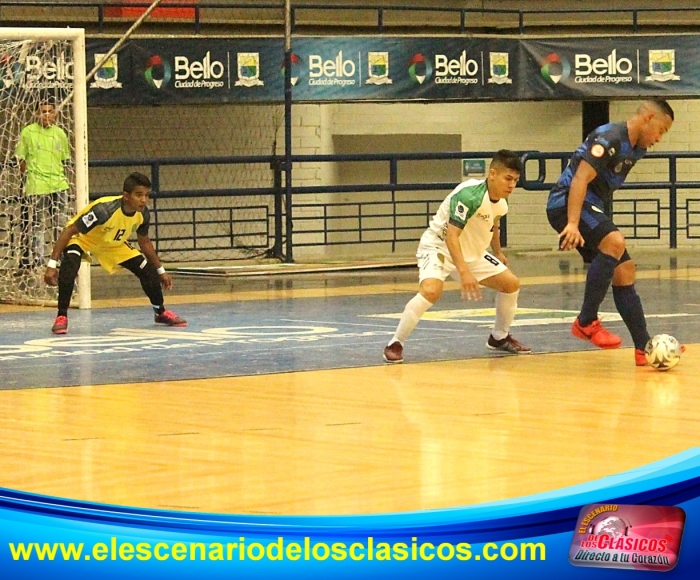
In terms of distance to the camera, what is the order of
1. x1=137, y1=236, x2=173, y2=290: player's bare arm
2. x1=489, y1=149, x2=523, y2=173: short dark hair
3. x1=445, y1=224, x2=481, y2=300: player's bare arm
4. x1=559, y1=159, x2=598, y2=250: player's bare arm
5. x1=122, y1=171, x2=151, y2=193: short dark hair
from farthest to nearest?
x1=137, y1=236, x2=173, y2=290: player's bare arm < x1=122, y1=171, x2=151, y2=193: short dark hair < x1=489, y1=149, x2=523, y2=173: short dark hair < x1=445, y1=224, x2=481, y2=300: player's bare arm < x1=559, y1=159, x2=598, y2=250: player's bare arm

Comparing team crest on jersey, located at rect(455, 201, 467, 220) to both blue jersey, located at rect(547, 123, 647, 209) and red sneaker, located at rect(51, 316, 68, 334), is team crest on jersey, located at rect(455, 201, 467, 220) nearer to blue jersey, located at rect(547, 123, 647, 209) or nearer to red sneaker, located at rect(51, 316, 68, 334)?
blue jersey, located at rect(547, 123, 647, 209)

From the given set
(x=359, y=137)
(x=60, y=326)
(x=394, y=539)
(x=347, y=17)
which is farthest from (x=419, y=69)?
(x=394, y=539)

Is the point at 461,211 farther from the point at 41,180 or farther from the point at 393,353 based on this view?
the point at 41,180

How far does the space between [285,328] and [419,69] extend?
9.16 m

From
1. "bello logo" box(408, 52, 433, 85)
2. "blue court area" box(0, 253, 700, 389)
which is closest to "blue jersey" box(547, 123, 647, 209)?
"blue court area" box(0, 253, 700, 389)

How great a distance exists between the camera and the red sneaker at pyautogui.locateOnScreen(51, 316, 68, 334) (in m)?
12.4

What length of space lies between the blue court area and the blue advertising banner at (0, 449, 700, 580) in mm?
6122

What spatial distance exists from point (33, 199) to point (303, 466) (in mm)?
10107

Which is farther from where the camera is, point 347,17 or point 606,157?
point 347,17

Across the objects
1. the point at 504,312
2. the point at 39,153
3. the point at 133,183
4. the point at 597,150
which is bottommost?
the point at 504,312

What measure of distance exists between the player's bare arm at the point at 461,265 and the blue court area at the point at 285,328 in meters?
0.60

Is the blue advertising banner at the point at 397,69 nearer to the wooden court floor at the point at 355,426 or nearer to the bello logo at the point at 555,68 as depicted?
the bello logo at the point at 555,68

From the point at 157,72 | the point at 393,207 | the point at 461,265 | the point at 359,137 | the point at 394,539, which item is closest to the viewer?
the point at 394,539

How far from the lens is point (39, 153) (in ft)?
51.5
